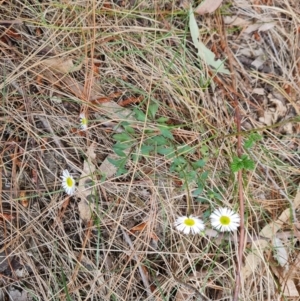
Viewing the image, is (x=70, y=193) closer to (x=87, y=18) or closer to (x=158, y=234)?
(x=158, y=234)

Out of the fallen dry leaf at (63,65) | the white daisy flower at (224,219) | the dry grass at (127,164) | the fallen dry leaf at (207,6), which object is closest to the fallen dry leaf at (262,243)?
the dry grass at (127,164)

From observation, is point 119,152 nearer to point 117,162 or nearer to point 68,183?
point 117,162

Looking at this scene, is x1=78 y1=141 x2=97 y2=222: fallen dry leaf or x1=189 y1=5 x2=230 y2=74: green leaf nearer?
x1=78 y1=141 x2=97 y2=222: fallen dry leaf

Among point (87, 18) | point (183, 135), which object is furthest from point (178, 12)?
point (183, 135)

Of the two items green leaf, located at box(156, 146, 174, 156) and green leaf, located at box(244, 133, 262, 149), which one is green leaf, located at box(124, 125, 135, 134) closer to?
green leaf, located at box(156, 146, 174, 156)

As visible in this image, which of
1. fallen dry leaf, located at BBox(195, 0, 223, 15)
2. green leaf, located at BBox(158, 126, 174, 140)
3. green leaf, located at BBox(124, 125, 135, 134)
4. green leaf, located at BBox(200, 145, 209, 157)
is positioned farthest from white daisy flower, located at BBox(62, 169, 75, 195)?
fallen dry leaf, located at BBox(195, 0, 223, 15)

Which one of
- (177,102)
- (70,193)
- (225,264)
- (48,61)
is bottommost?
(225,264)
